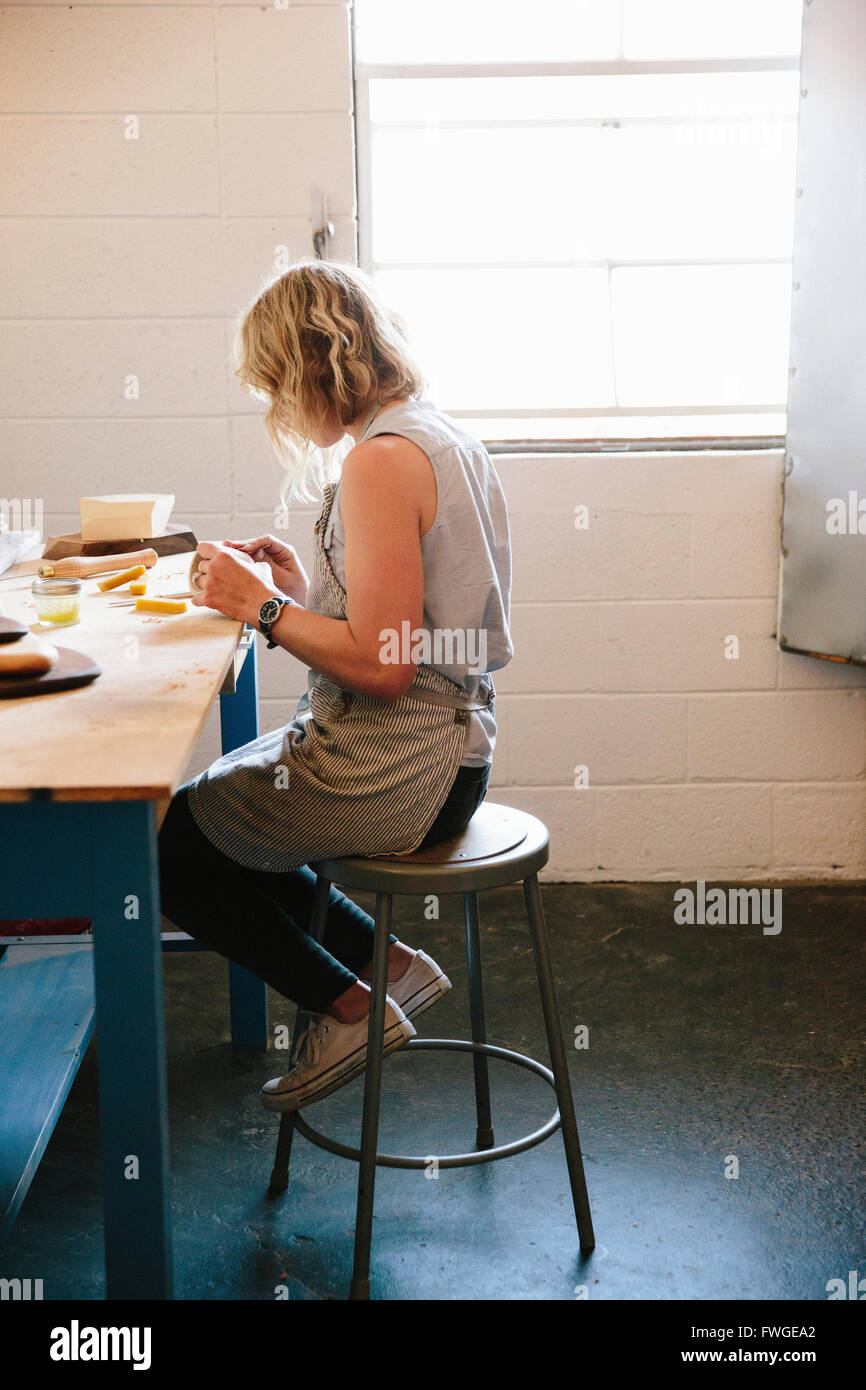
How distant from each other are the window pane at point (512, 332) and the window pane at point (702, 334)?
0.20ft

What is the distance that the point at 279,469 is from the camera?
3045mm

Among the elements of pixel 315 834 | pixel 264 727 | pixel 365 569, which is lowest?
pixel 264 727

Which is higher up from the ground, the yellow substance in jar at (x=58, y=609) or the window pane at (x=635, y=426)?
the window pane at (x=635, y=426)

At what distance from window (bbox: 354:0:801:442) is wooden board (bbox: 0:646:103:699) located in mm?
1793

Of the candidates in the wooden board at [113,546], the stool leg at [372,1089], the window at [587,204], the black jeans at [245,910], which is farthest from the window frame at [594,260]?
the stool leg at [372,1089]

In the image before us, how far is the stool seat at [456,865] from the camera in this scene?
1.61 m

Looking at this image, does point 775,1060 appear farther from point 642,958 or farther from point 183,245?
point 183,245

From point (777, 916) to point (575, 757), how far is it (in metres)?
0.63

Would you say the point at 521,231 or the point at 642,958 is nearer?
the point at 642,958

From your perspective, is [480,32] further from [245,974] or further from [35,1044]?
[35,1044]

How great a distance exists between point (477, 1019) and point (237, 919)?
0.49 metres

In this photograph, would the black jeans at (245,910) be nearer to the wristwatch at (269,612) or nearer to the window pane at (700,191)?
the wristwatch at (269,612)

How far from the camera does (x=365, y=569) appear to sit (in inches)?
63.1

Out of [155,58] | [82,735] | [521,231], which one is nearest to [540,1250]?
[82,735]
